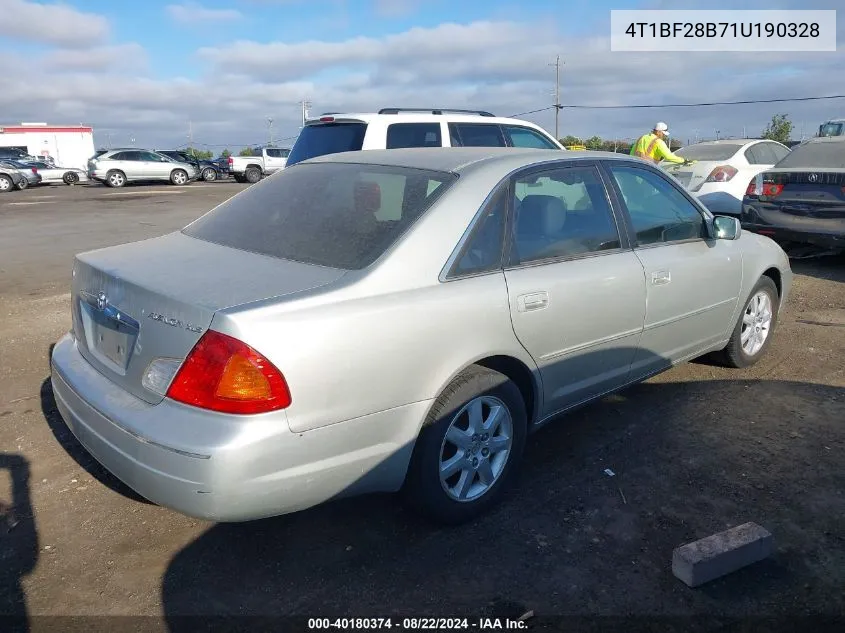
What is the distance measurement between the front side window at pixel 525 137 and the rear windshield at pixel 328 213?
5.16 meters

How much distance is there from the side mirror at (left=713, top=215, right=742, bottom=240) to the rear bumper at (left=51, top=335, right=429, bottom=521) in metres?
2.56

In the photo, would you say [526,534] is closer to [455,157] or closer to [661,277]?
[661,277]

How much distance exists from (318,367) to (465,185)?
1.16 m

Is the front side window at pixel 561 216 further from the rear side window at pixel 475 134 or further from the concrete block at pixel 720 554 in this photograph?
the rear side window at pixel 475 134

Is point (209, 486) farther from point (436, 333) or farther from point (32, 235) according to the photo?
point (32, 235)

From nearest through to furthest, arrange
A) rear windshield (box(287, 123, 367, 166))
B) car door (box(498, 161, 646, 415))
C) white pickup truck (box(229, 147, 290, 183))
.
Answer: car door (box(498, 161, 646, 415)) < rear windshield (box(287, 123, 367, 166)) < white pickup truck (box(229, 147, 290, 183))

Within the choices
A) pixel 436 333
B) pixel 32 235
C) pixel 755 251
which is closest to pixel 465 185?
pixel 436 333

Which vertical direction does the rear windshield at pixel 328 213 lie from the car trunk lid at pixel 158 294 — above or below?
above

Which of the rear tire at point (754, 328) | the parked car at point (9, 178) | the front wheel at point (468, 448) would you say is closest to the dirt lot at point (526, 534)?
the front wheel at point (468, 448)

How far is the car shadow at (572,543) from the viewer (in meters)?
2.59

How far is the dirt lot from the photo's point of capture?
260 centimetres

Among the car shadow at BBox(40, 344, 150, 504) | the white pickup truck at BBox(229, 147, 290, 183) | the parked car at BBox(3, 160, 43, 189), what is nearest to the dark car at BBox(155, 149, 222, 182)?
the white pickup truck at BBox(229, 147, 290, 183)

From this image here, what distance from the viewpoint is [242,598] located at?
2.60m

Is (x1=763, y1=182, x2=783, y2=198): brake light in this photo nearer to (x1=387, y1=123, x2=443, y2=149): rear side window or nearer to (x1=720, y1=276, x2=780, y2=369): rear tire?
(x1=720, y1=276, x2=780, y2=369): rear tire
